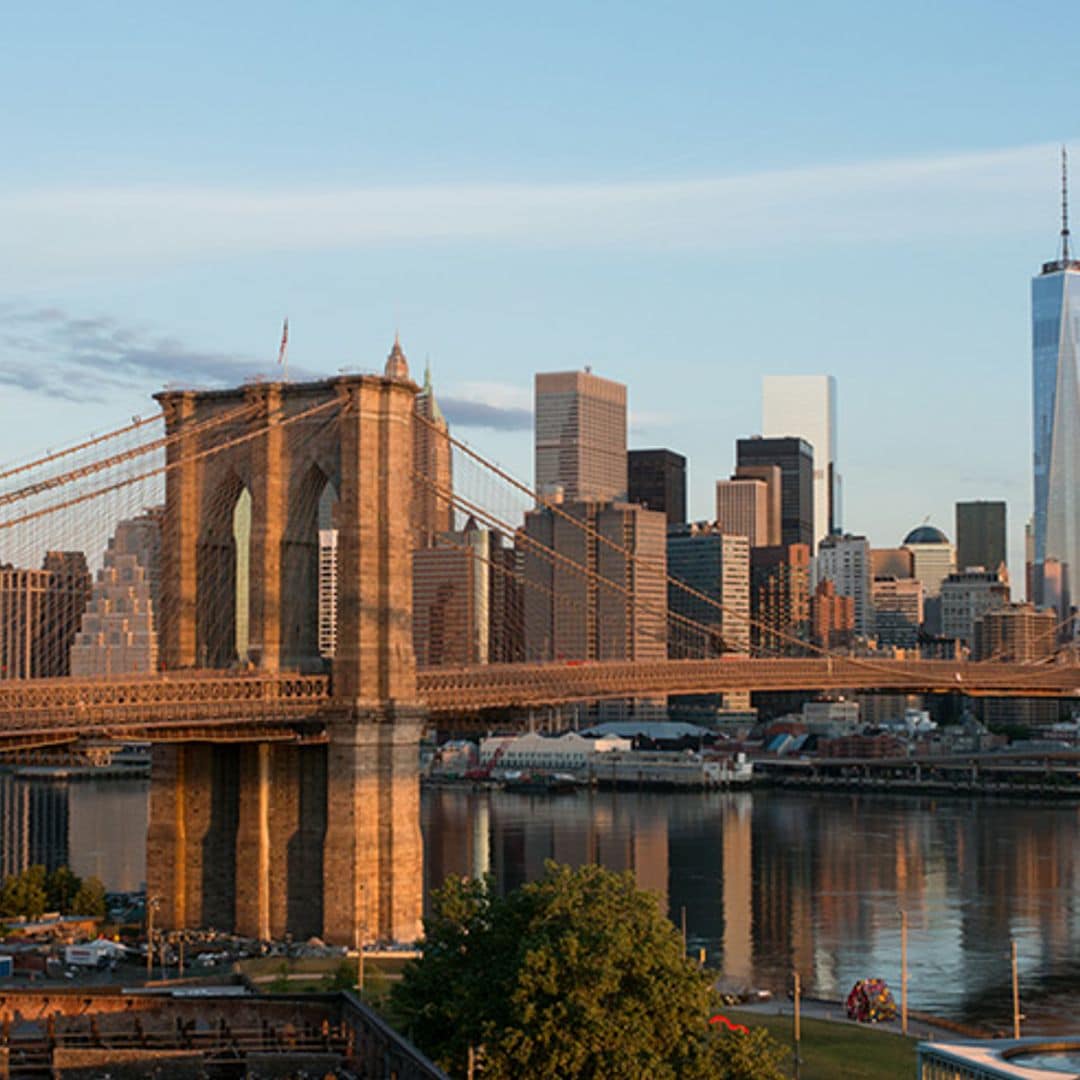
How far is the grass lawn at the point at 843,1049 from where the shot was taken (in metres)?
40.7

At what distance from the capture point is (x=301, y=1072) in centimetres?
2647

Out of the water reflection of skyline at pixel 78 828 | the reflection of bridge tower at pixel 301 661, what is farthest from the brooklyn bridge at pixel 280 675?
the water reflection of skyline at pixel 78 828

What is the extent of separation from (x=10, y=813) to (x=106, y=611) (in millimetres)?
26020

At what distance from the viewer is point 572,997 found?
28.1m

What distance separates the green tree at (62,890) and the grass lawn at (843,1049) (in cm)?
2338

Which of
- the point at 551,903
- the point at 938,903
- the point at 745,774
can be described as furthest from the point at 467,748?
the point at 551,903

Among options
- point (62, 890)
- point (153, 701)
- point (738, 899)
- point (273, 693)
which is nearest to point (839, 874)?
point (738, 899)

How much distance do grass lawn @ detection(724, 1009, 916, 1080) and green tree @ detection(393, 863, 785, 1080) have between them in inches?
374

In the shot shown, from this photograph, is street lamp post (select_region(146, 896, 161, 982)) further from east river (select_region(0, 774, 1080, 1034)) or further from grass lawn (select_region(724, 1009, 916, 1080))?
east river (select_region(0, 774, 1080, 1034))

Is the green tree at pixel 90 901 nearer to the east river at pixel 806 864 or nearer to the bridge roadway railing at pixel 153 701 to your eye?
the bridge roadway railing at pixel 153 701

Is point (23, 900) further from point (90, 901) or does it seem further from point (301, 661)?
point (301, 661)

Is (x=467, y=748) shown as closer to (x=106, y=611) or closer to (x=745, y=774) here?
(x=745, y=774)

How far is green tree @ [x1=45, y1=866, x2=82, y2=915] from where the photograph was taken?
6059 cm

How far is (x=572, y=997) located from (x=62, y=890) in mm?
36761
